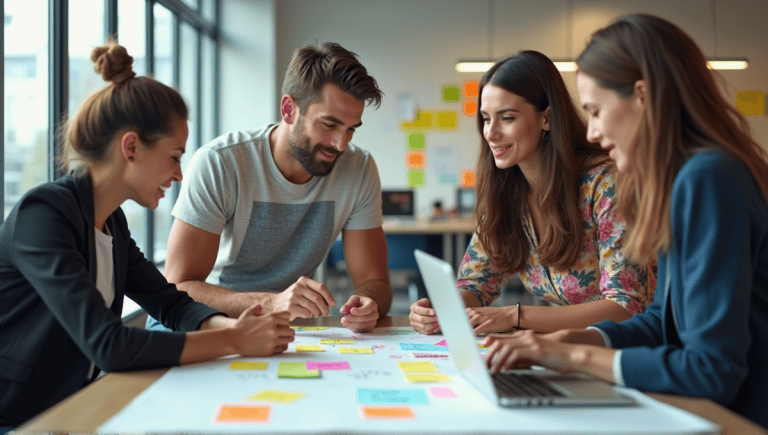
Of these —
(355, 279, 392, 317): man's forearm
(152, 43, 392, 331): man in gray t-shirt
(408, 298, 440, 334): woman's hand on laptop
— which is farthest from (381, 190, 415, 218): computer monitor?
(408, 298, 440, 334): woman's hand on laptop

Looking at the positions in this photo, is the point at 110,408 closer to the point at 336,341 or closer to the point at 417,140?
the point at 336,341

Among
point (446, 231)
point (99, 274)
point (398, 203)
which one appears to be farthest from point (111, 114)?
point (398, 203)

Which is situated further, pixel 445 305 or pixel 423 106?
pixel 423 106

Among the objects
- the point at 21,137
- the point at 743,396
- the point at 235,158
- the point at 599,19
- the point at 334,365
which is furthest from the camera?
the point at 599,19

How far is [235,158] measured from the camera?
197cm

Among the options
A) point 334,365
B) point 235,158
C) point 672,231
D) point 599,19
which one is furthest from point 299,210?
point 599,19

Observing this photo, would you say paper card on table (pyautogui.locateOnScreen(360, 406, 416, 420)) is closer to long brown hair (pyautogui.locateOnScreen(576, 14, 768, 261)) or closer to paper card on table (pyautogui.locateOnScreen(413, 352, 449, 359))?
paper card on table (pyautogui.locateOnScreen(413, 352, 449, 359))

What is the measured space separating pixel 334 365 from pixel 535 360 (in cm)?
36

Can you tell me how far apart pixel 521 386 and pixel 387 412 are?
0.23 m

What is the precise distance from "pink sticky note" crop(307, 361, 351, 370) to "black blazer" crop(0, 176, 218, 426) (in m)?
0.23

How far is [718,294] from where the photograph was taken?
98cm

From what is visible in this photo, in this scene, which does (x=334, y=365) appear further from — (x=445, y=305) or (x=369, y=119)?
(x=369, y=119)

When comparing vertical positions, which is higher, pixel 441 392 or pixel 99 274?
pixel 99 274

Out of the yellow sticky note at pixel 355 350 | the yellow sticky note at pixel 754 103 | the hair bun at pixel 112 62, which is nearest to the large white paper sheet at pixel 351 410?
the yellow sticky note at pixel 355 350
